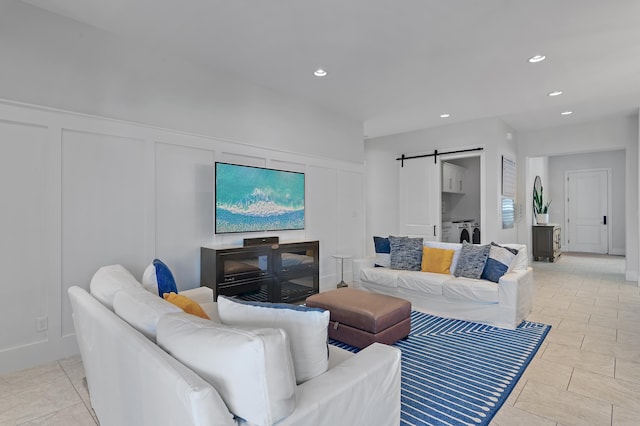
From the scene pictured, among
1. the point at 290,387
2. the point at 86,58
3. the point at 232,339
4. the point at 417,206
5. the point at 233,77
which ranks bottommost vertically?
the point at 290,387

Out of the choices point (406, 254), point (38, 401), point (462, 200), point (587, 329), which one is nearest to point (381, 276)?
A: point (406, 254)

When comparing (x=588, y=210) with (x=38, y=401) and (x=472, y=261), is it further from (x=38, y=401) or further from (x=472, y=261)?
(x=38, y=401)

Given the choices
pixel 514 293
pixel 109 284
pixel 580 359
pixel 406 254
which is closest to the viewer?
pixel 109 284

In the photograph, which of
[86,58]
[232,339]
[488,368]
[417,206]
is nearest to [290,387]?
[232,339]

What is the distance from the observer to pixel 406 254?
4434 millimetres

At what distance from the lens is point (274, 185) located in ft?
14.3

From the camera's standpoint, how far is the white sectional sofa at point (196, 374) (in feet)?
3.41

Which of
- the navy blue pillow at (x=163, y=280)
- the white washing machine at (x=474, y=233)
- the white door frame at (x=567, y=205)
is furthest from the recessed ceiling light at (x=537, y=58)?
the white door frame at (x=567, y=205)

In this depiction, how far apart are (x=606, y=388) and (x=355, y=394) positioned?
212 cm

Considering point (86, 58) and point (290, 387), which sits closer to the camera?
point (290, 387)

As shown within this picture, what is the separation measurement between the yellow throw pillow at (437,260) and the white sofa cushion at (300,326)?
3.11 m

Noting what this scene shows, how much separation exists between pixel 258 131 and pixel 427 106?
2677 mm

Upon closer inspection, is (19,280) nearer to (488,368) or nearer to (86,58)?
(86,58)

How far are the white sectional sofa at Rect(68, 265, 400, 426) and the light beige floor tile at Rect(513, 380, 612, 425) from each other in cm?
108
